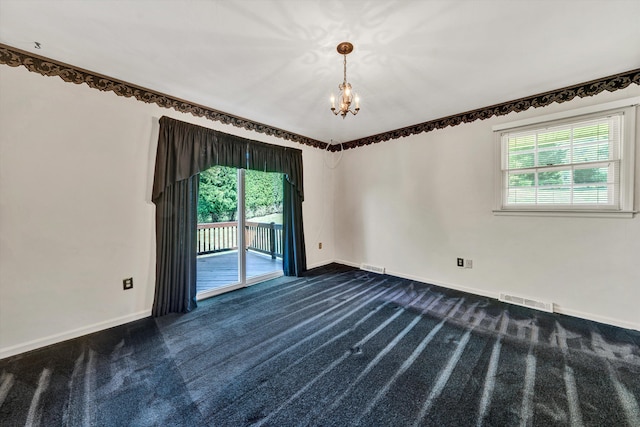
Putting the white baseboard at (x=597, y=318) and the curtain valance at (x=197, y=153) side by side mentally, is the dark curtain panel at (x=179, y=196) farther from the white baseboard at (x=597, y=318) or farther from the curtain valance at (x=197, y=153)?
the white baseboard at (x=597, y=318)

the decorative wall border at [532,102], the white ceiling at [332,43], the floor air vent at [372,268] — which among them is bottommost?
the floor air vent at [372,268]

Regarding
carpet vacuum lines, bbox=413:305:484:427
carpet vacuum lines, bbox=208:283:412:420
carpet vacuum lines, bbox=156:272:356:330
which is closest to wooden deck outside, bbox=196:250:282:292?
carpet vacuum lines, bbox=156:272:356:330

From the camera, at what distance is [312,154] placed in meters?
4.73

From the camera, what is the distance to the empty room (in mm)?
1657

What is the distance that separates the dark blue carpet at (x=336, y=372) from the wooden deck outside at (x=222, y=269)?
0.74 m

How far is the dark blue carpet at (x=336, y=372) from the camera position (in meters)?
1.50

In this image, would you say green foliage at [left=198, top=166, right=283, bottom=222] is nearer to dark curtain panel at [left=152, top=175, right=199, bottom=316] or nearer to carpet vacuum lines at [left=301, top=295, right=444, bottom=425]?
dark curtain panel at [left=152, top=175, right=199, bottom=316]

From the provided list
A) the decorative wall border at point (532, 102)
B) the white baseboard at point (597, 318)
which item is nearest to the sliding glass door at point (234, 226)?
the decorative wall border at point (532, 102)

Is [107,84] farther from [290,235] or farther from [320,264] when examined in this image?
[320,264]

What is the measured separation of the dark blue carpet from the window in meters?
1.27

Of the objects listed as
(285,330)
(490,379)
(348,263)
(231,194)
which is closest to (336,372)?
(285,330)

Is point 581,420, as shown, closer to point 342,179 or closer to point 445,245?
point 445,245

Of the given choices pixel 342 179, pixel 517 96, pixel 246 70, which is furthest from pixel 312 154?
pixel 517 96

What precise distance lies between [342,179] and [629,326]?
13.4 ft
